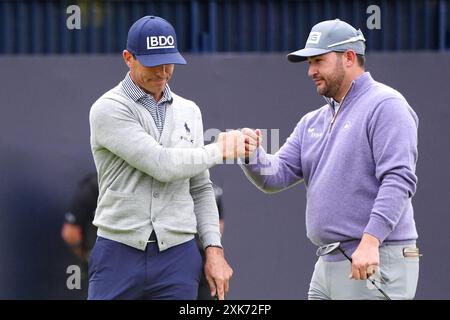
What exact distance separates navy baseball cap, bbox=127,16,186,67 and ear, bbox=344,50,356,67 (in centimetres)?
73

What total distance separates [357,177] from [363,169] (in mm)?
42

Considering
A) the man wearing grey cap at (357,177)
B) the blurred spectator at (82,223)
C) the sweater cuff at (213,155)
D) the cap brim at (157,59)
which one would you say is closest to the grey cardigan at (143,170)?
the sweater cuff at (213,155)

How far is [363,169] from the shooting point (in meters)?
4.51

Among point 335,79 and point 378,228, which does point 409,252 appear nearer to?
point 378,228

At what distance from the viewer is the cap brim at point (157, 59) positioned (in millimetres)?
4387

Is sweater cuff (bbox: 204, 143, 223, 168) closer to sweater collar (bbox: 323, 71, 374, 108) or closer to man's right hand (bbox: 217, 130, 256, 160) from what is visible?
man's right hand (bbox: 217, 130, 256, 160)

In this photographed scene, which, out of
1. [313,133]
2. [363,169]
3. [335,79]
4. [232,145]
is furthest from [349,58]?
[232,145]

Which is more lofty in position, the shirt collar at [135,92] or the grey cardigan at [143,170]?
the shirt collar at [135,92]

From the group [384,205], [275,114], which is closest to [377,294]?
[384,205]

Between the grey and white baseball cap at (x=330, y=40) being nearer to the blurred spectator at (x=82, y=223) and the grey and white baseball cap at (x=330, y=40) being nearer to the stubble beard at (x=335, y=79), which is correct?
the stubble beard at (x=335, y=79)

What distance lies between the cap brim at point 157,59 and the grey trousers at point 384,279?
1096mm

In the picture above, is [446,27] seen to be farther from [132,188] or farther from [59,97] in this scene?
[132,188]

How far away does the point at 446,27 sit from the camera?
24.6ft
